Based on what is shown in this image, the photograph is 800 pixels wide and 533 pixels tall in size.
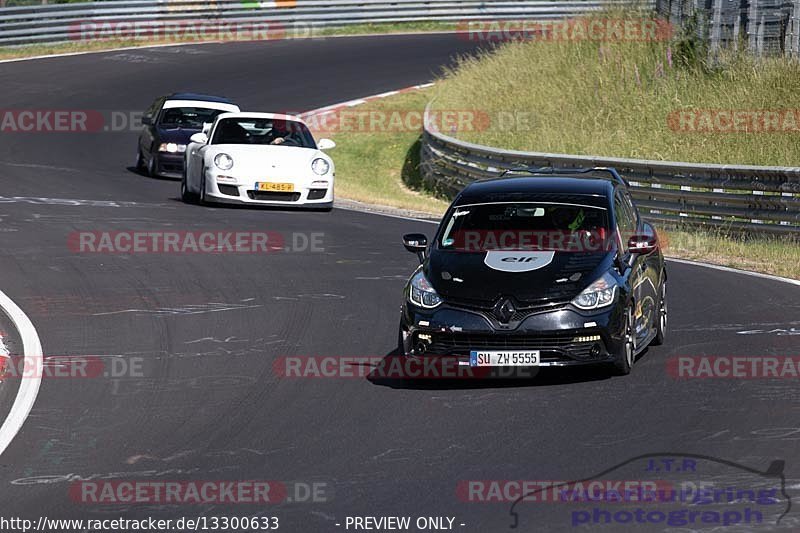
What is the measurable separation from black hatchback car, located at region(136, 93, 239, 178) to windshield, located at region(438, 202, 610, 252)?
1486 cm

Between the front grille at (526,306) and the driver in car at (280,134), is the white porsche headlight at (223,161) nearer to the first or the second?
the driver in car at (280,134)

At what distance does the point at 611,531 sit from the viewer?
6.70 metres

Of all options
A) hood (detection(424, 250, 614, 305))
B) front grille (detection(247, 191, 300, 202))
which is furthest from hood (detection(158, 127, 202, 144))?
hood (detection(424, 250, 614, 305))

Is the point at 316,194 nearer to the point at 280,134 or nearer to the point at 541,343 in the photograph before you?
the point at 280,134

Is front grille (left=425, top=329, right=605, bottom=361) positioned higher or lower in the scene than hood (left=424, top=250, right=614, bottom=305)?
lower

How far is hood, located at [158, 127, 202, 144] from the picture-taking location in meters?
25.4

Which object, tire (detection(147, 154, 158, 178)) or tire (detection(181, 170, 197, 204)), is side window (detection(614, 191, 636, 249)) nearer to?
tire (detection(181, 170, 197, 204))

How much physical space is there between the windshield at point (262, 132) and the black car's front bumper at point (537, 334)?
38.6 feet

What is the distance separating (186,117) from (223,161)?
611 centimetres

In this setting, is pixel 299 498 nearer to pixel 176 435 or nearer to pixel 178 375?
pixel 176 435

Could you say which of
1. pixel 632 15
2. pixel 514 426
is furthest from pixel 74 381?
pixel 632 15

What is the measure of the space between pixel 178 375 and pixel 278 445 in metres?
2.27

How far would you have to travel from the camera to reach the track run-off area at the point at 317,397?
761cm

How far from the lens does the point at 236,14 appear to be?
44875 millimetres
